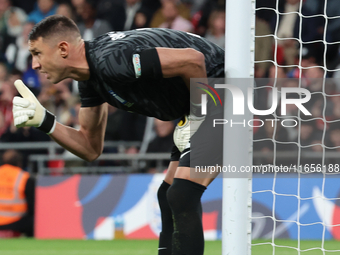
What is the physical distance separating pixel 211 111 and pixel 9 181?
420 cm

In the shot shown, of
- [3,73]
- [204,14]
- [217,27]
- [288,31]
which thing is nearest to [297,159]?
[288,31]

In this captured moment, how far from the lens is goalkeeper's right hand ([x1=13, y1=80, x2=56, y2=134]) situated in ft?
9.80

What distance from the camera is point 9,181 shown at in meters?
6.43

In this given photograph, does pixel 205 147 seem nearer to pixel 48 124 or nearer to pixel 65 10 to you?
pixel 48 124

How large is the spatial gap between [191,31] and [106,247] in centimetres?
333

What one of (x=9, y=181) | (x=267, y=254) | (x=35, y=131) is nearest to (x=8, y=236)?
(x=9, y=181)

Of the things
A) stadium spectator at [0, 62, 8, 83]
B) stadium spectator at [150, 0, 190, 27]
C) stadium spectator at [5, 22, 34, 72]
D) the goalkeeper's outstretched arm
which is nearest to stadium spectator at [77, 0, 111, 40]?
stadium spectator at [150, 0, 190, 27]

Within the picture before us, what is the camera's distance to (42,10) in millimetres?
8180

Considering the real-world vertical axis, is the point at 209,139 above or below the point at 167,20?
below

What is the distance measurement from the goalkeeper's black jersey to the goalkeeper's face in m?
0.16

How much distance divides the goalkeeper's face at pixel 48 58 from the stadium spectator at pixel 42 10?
5.49 meters

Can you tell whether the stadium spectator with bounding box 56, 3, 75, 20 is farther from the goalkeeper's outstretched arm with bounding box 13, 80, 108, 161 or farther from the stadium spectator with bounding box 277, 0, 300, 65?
the goalkeeper's outstretched arm with bounding box 13, 80, 108, 161

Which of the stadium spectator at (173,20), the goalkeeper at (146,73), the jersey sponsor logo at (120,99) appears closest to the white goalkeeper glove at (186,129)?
the goalkeeper at (146,73)

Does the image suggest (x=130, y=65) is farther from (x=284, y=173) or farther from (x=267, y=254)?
(x=284, y=173)
